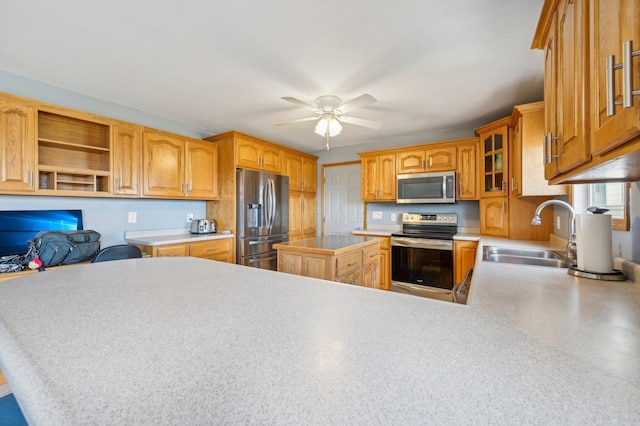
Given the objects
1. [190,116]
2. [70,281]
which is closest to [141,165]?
[190,116]

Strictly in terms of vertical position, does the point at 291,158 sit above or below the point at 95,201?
above

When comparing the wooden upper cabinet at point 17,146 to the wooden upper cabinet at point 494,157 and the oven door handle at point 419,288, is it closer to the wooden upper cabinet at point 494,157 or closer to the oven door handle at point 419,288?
the oven door handle at point 419,288

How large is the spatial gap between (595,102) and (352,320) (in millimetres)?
855

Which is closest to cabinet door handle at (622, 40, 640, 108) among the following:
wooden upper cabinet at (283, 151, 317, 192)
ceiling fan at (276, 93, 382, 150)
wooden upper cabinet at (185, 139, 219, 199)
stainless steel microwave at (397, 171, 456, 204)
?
ceiling fan at (276, 93, 382, 150)

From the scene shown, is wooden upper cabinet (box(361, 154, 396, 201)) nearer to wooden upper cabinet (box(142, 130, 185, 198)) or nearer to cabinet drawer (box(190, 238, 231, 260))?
cabinet drawer (box(190, 238, 231, 260))

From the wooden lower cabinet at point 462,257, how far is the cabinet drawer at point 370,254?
981 mm

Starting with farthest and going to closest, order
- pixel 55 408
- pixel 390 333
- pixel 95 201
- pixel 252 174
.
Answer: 1. pixel 252 174
2. pixel 95 201
3. pixel 390 333
4. pixel 55 408

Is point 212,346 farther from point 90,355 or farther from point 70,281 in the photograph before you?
point 70,281

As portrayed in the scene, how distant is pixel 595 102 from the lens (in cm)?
71

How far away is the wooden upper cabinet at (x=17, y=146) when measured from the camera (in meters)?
2.06

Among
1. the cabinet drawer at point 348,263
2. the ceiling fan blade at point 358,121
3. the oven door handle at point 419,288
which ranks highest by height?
the ceiling fan blade at point 358,121

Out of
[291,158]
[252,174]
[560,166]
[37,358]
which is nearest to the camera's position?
[37,358]

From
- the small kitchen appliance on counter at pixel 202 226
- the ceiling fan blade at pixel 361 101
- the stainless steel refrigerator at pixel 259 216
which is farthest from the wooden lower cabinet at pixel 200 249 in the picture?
the ceiling fan blade at pixel 361 101

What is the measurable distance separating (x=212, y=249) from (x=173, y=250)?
1.48 feet
